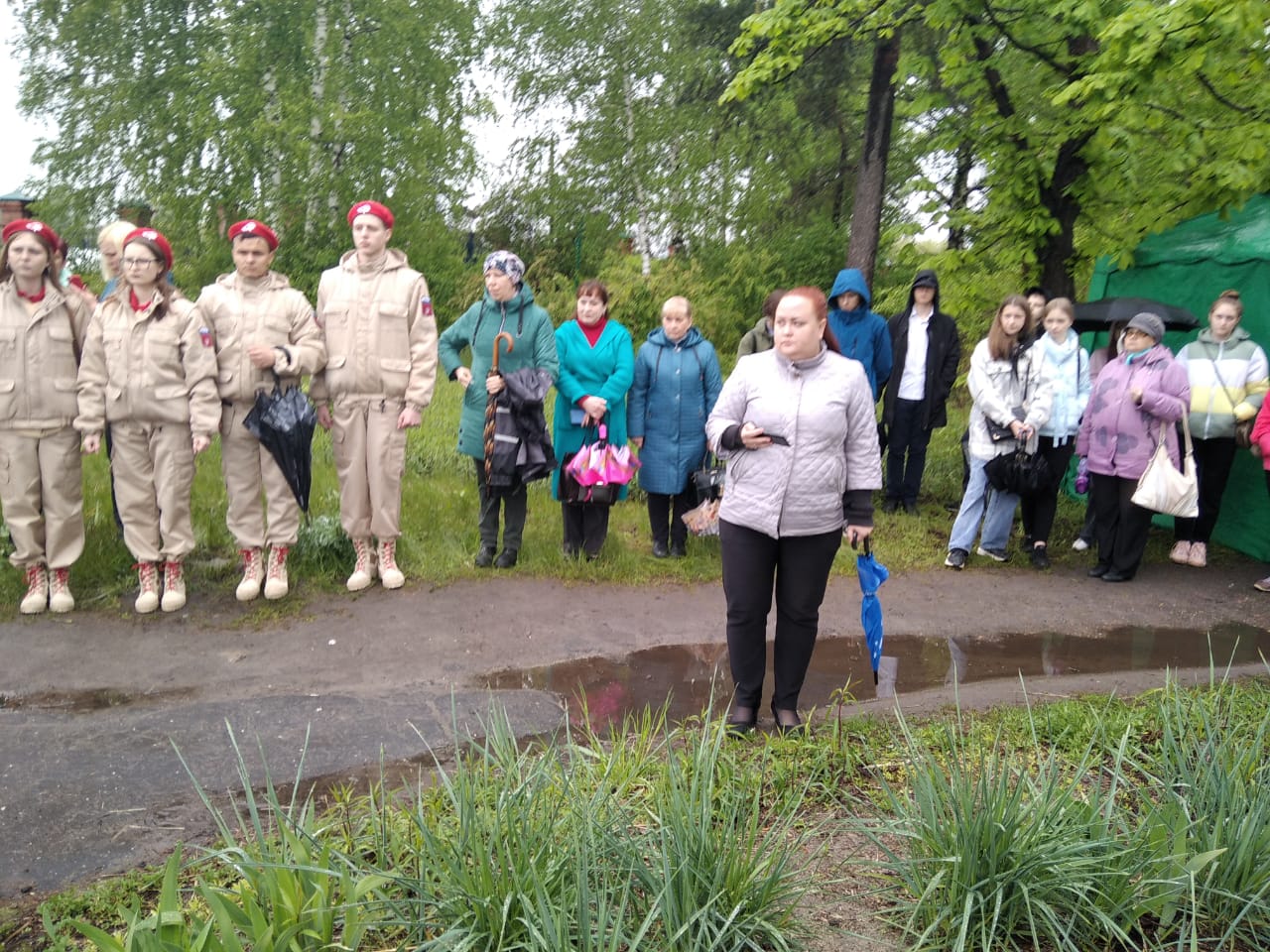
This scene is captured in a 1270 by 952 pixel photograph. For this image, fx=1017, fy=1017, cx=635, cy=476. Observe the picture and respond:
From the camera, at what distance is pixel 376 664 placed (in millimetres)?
5219

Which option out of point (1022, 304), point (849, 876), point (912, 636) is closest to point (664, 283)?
point (1022, 304)

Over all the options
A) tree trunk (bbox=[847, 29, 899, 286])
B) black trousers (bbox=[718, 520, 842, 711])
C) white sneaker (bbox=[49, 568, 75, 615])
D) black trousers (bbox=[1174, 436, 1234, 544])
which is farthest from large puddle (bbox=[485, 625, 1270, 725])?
tree trunk (bbox=[847, 29, 899, 286])

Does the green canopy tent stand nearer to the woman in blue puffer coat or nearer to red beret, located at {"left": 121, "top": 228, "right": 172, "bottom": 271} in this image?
the woman in blue puffer coat

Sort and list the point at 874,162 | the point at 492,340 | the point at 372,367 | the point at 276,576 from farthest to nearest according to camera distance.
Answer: the point at 874,162
the point at 492,340
the point at 276,576
the point at 372,367

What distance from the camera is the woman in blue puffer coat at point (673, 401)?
6949 millimetres

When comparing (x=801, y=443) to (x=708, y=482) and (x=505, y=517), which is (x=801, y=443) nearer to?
(x=708, y=482)

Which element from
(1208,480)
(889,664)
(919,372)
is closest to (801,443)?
(889,664)

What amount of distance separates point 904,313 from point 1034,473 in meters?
2.15

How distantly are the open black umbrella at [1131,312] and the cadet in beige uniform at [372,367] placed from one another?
5.36m

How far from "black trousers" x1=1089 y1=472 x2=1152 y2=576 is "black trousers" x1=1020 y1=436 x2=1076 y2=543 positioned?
0.83 ft

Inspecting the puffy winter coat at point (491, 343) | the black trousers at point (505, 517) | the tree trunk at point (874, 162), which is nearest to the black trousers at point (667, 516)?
the black trousers at point (505, 517)

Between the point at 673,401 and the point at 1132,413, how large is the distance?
3.23m

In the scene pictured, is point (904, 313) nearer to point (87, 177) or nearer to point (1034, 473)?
point (1034, 473)

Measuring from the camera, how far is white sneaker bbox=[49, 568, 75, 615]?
581 centimetres
